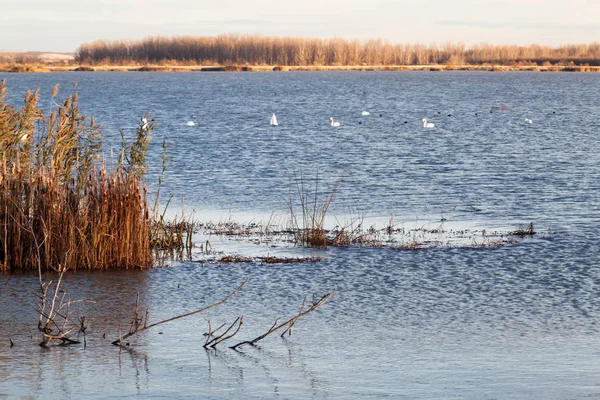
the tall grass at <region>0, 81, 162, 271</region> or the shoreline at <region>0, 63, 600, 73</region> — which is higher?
the shoreline at <region>0, 63, 600, 73</region>

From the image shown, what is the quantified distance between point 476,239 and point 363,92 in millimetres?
76390

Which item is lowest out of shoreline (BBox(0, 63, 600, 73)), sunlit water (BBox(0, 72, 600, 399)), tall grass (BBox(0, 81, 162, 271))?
sunlit water (BBox(0, 72, 600, 399))

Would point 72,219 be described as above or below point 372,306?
above

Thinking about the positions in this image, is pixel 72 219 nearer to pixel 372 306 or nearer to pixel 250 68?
pixel 372 306

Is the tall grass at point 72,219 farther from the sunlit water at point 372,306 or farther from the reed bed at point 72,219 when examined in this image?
the sunlit water at point 372,306

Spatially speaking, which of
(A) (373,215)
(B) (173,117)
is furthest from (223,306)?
(B) (173,117)

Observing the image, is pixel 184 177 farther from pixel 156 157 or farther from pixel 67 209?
pixel 67 209

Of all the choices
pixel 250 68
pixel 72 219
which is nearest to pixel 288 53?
pixel 250 68

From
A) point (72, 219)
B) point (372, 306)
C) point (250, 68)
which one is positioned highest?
point (250, 68)

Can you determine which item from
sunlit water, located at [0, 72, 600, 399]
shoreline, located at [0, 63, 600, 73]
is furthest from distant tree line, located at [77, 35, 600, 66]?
sunlit water, located at [0, 72, 600, 399]

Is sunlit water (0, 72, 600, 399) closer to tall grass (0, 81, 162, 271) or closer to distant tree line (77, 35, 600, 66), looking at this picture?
tall grass (0, 81, 162, 271)

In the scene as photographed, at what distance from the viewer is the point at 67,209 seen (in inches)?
489

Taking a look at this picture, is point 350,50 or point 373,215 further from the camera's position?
point 350,50

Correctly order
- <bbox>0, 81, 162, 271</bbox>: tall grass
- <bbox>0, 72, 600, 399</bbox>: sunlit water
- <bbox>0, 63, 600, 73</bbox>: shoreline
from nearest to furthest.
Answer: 1. <bbox>0, 72, 600, 399</bbox>: sunlit water
2. <bbox>0, 81, 162, 271</bbox>: tall grass
3. <bbox>0, 63, 600, 73</bbox>: shoreline
